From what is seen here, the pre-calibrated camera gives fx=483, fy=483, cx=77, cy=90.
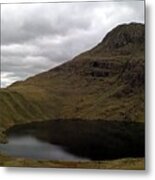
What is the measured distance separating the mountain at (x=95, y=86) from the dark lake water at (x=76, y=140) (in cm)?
3

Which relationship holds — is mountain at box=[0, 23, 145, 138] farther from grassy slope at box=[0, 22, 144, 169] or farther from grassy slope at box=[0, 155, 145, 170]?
grassy slope at box=[0, 155, 145, 170]

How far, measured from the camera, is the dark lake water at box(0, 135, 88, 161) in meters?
2.21

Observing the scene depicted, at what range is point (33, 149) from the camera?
224 centimetres

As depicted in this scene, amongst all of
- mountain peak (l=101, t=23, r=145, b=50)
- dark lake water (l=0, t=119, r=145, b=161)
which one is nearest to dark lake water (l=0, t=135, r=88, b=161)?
dark lake water (l=0, t=119, r=145, b=161)

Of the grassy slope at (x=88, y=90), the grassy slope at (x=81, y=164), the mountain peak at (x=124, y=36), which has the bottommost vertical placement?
the grassy slope at (x=81, y=164)

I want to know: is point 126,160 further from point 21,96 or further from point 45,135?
point 21,96

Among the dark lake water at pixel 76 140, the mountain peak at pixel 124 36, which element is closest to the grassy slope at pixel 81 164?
the dark lake water at pixel 76 140

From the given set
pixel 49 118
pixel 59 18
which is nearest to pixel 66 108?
pixel 49 118

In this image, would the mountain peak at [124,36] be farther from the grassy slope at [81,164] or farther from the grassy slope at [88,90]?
the grassy slope at [81,164]

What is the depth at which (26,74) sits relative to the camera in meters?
2.26

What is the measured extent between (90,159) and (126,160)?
0.16 meters

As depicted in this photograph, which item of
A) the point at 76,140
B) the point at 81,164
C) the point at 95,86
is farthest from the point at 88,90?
the point at 81,164

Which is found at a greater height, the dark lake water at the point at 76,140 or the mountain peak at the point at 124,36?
the mountain peak at the point at 124,36

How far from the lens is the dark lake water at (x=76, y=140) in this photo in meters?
2.16
